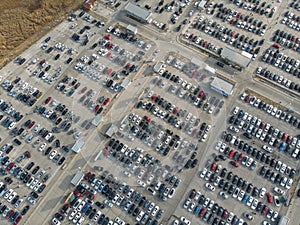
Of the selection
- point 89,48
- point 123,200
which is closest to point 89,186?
point 123,200

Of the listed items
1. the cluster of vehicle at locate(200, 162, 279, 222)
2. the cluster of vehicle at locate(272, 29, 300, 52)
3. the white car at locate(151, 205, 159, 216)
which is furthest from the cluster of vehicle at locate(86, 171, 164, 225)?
the cluster of vehicle at locate(272, 29, 300, 52)

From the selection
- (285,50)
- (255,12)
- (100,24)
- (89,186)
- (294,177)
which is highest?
(255,12)

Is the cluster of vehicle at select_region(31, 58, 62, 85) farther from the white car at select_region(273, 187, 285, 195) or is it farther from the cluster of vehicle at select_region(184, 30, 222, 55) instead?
the white car at select_region(273, 187, 285, 195)

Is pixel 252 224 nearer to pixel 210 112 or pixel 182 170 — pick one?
pixel 182 170

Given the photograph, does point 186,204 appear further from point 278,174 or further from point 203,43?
point 203,43

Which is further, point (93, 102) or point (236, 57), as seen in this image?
point (236, 57)

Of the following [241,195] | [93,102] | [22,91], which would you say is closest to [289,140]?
[241,195]
